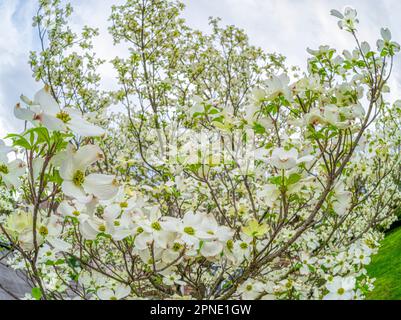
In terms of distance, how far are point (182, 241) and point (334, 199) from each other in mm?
708

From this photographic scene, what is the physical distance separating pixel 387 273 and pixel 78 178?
29.0 feet

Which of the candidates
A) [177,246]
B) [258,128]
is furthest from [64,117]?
[258,128]

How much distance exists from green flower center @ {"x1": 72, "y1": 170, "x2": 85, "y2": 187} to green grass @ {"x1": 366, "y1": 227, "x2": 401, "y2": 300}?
6696mm

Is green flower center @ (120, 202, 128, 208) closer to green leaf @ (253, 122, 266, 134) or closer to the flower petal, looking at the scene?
the flower petal

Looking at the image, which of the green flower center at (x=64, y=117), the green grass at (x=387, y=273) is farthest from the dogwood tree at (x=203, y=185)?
the green grass at (x=387, y=273)

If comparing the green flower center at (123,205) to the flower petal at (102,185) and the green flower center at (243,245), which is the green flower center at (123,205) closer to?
the flower petal at (102,185)

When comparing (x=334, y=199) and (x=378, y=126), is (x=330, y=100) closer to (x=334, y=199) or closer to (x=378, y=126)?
(x=334, y=199)

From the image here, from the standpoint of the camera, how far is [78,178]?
36.5 inches

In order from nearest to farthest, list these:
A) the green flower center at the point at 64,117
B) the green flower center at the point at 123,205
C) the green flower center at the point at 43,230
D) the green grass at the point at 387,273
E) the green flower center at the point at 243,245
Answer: the green flower center at the point at 64,117, the green flower center at the point at 43,230, the green flower center at the point at 123,205, the green flower center at the point at 243,245, the green grass at the point at 387,273

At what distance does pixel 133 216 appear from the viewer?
128cm

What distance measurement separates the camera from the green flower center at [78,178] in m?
0.92

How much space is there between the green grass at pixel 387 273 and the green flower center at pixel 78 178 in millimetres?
6696

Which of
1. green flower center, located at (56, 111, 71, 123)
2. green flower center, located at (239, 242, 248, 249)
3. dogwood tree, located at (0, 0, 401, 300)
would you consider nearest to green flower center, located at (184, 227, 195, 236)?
dogwood tree, located at (0, 0, 401, 300)
